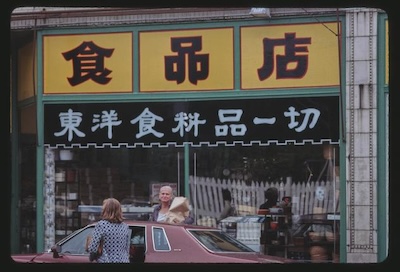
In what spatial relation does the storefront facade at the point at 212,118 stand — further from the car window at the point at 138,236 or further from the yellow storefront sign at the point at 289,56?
the car window at the point at 138,236

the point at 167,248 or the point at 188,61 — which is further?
the point at 188,61

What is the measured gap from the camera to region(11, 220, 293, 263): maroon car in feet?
27.8

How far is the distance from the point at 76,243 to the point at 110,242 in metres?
1.07

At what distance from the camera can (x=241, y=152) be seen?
445 inches

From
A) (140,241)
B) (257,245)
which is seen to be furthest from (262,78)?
(140,241)

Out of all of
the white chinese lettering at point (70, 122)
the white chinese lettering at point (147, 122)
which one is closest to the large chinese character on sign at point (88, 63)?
the white chinese lettering at point (70, 122)

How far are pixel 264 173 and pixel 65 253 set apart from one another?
360cm

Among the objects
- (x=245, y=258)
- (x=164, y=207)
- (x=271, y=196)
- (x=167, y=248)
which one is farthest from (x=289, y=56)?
(x=167, y=248)

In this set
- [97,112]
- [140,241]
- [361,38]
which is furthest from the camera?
[97,112]

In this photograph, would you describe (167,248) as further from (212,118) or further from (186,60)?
(186,60)

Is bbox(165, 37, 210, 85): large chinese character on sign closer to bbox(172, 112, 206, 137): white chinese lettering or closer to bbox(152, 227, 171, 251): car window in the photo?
bbox(172, 112, 206, 137): white chinese lettering

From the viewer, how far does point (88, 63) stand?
461 inches

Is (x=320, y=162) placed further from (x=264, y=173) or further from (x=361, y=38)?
(x=361, y=38)

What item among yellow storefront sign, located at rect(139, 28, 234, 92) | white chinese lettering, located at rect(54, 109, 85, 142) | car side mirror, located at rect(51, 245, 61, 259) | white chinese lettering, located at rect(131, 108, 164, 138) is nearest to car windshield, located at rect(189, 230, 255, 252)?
car side mirror, located at rect(51, 245, 61, 259)
